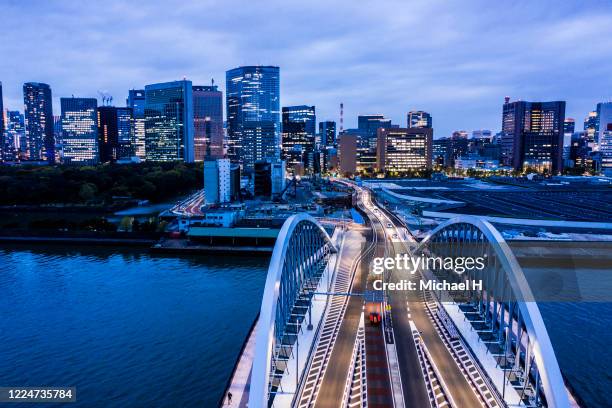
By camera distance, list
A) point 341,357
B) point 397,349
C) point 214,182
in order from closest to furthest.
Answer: point 341,357
point 397,349
point 214,182

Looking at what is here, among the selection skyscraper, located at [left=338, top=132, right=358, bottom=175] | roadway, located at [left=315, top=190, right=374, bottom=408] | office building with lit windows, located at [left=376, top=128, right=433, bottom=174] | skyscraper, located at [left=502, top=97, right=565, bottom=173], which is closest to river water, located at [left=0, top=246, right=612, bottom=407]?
roadway, located at [left=315, top=190, right=374, bottom=408]

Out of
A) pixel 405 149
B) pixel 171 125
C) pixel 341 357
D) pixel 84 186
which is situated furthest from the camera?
pixel 171 125

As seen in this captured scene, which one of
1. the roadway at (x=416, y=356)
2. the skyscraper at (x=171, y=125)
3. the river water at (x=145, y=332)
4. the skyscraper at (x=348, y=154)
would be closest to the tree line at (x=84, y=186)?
the river water at (x=145, y=332)

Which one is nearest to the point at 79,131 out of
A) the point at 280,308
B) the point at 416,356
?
the point at 280,308

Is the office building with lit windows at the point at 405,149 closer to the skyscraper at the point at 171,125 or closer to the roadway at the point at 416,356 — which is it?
the skyscraper at the point at 171,125

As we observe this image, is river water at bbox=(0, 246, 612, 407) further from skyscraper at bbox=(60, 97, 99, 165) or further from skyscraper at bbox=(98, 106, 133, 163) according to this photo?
skyscraper at bbox=(60, 97, 99, 165)

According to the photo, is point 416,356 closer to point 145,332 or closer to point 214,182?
point 145,332
